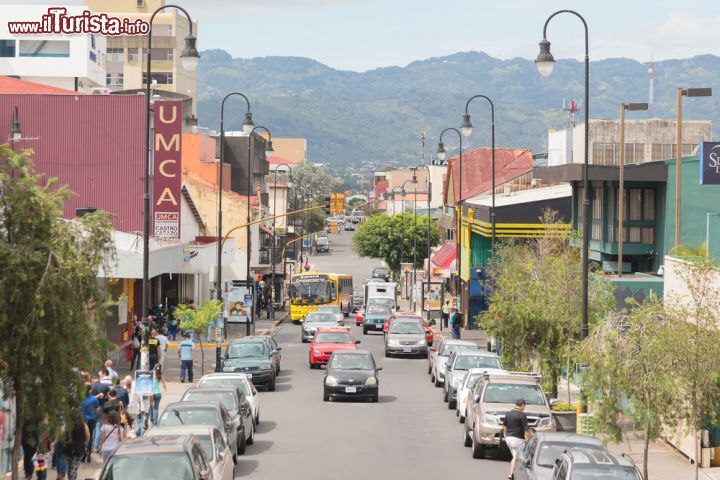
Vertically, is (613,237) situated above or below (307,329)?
above

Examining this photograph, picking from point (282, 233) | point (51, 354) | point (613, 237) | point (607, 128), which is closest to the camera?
point (51, 354)

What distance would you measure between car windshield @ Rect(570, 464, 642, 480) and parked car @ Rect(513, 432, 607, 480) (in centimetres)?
127

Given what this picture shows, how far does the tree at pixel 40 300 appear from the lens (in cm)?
1443

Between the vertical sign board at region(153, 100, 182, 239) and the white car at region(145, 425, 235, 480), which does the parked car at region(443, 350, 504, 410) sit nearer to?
the white car at region(145, 425, 235, 480)

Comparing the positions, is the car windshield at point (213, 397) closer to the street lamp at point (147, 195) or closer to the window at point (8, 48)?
the street lamp at point (147, 195)

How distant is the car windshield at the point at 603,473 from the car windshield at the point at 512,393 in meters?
8.53

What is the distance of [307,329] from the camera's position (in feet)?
175

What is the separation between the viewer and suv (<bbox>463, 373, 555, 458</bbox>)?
2348 cm

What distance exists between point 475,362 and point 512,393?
27.3 ft

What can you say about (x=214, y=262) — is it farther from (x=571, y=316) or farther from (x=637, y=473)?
(x=637, y=473)

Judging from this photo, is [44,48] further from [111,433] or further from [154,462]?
[154,462]

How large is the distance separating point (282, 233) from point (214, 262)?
5794 cm

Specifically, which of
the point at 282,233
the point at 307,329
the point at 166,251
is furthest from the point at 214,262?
the point at 282,233
